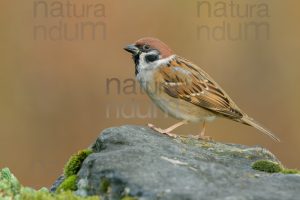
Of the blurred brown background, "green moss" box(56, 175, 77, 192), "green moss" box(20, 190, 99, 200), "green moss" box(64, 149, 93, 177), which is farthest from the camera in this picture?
the blurred brown background

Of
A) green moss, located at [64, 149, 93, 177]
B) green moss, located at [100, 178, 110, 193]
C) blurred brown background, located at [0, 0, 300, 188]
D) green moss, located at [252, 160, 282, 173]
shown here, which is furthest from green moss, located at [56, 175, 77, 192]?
blurred brown background, located at [0, 0, 300, 188]

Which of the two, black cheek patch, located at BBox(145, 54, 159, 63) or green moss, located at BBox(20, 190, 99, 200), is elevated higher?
black cheek patch, located at BBox(145, 54, 159, 63)

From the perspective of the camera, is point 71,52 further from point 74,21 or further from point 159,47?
point 159,47

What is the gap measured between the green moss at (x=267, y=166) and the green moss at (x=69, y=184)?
144 cm

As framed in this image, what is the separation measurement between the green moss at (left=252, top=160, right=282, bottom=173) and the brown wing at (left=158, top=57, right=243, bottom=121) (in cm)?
216

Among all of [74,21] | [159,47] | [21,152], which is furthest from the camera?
[74,21]

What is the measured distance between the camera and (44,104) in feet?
41.3

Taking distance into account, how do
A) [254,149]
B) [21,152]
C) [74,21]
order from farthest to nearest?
[74,21], [21,152], [254,149]

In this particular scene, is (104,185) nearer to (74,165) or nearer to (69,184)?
(69,184)

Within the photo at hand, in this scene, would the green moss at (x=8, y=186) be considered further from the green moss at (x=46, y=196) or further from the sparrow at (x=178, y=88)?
the sparrow at (x=178, y=88)

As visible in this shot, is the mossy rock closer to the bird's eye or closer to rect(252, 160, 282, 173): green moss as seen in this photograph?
rect(252, 160, 282, 173): green moss

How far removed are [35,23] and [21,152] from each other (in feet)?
6.61

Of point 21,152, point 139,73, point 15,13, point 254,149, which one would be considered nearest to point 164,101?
point 139,73

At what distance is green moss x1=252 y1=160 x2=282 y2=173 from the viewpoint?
21.1ft
